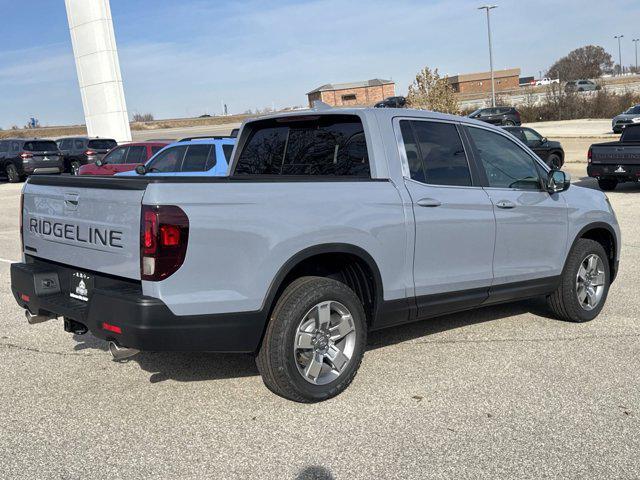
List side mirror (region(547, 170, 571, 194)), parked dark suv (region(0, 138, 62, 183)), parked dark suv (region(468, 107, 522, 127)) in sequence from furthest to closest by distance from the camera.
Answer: parked dark suv (region(468, 107, 522, 127)), parked dark suv (region(0, 138, 62, 183)), side mirror (region(547, 170, 571, 194))

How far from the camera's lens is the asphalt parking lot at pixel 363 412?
3.42 m

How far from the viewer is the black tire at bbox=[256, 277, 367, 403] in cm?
394

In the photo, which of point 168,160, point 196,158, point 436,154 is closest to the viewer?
point 436,154

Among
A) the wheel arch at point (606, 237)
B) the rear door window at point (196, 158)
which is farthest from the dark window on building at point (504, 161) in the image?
the rear door window at point (196, 158)

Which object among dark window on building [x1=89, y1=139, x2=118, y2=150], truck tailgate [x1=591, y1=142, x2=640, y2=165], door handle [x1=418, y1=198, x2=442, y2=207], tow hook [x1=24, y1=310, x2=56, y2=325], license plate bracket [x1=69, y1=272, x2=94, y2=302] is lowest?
truck tailgate [x1=591, y1=142, x2=640, y2=165]

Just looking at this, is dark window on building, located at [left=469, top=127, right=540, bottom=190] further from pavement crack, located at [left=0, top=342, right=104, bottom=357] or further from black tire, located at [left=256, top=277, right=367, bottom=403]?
pavement crack, located at [left=0, top=342, right=104, bottom=357]

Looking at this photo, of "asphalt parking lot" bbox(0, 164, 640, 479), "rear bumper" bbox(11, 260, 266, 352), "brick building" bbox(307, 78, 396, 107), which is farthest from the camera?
A: "brick building" bbox(307, 78, 396, 107)

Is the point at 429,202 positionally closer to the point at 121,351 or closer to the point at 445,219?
the point at 445,219

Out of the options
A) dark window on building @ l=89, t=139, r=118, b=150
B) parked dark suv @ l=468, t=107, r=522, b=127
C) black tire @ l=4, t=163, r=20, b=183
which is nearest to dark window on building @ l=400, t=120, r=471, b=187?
black tire @ l=4, t=163, r=20, b=183

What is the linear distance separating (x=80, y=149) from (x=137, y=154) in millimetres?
12067

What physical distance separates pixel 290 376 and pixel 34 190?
2191mm

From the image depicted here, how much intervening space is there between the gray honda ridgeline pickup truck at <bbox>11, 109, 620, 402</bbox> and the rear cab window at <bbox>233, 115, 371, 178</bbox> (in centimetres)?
1

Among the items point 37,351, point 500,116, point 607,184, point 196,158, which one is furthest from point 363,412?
point 500,116

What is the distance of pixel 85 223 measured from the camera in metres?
4.00
